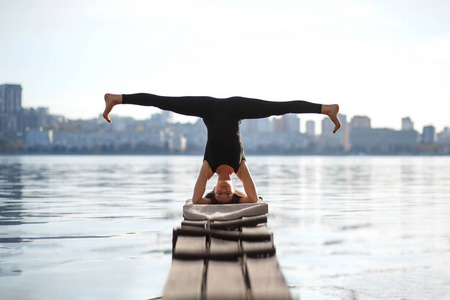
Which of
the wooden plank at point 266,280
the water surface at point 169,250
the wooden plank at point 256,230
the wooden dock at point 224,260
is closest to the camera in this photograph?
the wooden plank at point 266,280

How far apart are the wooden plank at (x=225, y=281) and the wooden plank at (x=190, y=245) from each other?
32 centimetres

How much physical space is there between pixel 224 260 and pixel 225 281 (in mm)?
631

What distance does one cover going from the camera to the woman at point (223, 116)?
8.18 metres

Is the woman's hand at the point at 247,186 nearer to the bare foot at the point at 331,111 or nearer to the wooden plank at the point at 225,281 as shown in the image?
the bare foot at the point at 331,111

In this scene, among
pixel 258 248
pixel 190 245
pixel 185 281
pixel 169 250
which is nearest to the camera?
pixel 185 281

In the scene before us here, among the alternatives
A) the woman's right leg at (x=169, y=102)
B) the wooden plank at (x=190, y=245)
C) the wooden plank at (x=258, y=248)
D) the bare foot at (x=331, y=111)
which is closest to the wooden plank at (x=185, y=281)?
the wooden plank at (x=190, y=245)

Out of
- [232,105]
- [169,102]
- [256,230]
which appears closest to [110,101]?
[169,102]

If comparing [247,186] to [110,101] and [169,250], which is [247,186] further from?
[110,101]

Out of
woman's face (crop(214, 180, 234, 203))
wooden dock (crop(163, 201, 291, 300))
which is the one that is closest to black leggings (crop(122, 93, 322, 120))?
woman's face (crop(214, 180, 234, 203))

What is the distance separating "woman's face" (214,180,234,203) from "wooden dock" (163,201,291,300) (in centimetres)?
95

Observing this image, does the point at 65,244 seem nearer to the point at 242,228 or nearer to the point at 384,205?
the point at 242,228

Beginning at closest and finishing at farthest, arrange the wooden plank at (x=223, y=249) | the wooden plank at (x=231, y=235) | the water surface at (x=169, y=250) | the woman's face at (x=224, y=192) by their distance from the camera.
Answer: the wooden plank at (x=223, y=249), the wooden plank at (x=231, y=235), the water surface at (x=169, y=250), the woman's face at (x=224, y=192)

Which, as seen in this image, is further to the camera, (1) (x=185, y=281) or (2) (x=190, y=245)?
(2) (x=190, y=245)

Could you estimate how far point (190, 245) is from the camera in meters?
5.70
